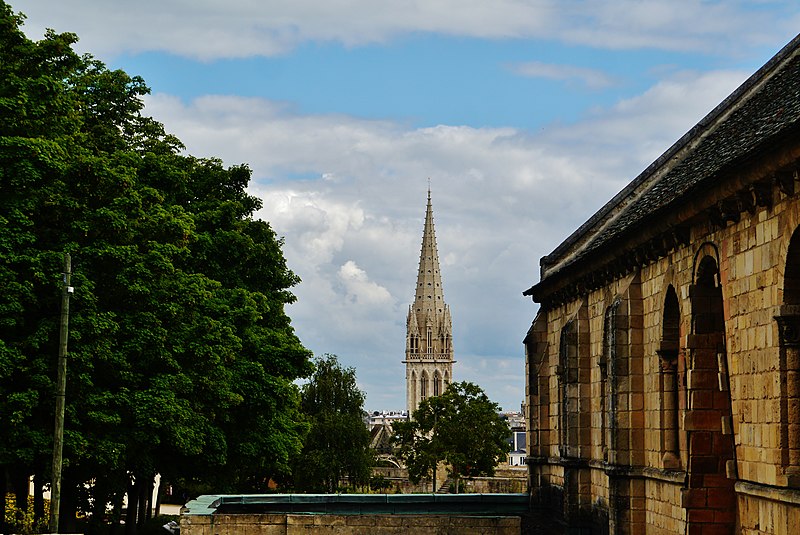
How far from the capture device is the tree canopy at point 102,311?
104 feet

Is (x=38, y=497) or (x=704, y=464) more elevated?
(x=704, y=464)

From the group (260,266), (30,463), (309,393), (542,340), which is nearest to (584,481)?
(542,340)

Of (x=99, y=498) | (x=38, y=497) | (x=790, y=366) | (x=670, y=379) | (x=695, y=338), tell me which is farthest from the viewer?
(x=99, y=498)

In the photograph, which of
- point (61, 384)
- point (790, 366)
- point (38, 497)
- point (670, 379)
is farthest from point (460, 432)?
point (790, 366)

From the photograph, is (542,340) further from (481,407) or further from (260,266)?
(481,407)

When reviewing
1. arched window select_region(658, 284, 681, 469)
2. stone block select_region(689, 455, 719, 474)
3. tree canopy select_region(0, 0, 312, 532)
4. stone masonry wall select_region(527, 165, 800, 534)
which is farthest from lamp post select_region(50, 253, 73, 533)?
stone block select_region(689, 455, 719, 474)

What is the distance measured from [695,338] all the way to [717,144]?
4.17 meters

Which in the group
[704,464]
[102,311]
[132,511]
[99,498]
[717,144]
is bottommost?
[132,511]

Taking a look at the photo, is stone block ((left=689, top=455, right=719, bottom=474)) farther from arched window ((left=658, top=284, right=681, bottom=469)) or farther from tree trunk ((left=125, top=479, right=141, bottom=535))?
tree trunk ((left=125, top=479, right=141, bottom=535))

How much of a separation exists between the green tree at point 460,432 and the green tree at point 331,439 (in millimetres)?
4761

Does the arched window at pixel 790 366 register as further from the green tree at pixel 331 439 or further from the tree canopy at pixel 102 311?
the green tree at pixel 331 439

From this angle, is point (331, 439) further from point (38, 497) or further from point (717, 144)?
point (717, 144)

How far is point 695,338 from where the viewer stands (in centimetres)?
2209

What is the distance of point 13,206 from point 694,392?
16.6 meters
